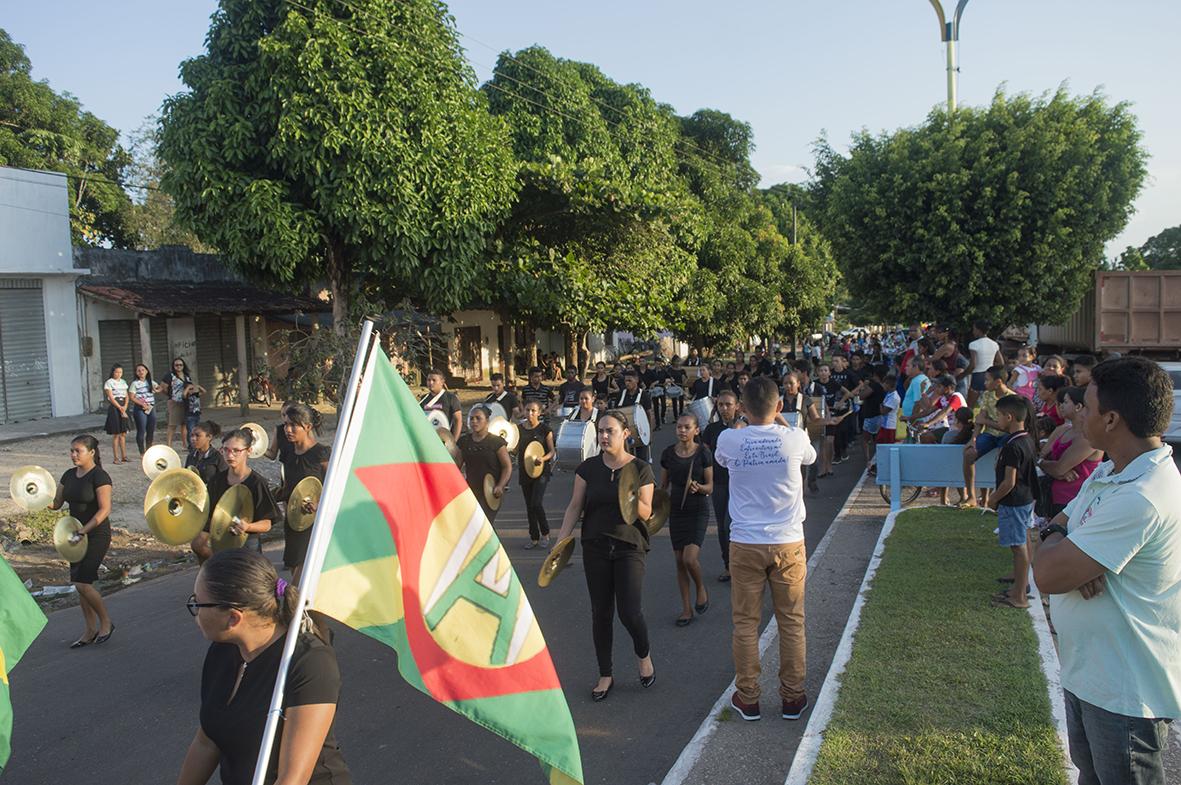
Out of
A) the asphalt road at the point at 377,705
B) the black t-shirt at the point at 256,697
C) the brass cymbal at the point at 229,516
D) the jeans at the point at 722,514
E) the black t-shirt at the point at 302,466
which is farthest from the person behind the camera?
the jeans at the point at 722,514

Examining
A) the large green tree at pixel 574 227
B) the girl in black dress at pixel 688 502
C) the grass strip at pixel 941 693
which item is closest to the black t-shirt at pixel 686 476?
the girl in black dress at pixel 688 502

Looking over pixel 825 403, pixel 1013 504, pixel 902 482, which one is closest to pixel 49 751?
pixel 1013 504

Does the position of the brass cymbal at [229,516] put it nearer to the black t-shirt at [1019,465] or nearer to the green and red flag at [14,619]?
the green and red flag at [14,619]

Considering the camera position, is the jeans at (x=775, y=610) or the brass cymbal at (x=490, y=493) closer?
the jeans at (x=775, y=610)

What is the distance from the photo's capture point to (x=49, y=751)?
5199mm

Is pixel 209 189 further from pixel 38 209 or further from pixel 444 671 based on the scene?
pixel 444 671

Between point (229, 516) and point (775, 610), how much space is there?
12.9ft

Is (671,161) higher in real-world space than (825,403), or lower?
higher

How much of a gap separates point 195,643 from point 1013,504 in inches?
240

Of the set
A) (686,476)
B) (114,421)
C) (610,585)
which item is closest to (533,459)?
(686,476)

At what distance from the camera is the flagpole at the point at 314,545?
262cm

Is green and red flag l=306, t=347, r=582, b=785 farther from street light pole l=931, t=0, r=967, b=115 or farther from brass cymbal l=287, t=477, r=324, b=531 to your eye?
street light pole l=931, t=0, r=967, b=115

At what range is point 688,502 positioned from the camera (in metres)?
7.20

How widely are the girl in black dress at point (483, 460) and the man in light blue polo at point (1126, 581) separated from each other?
20.2 ft
